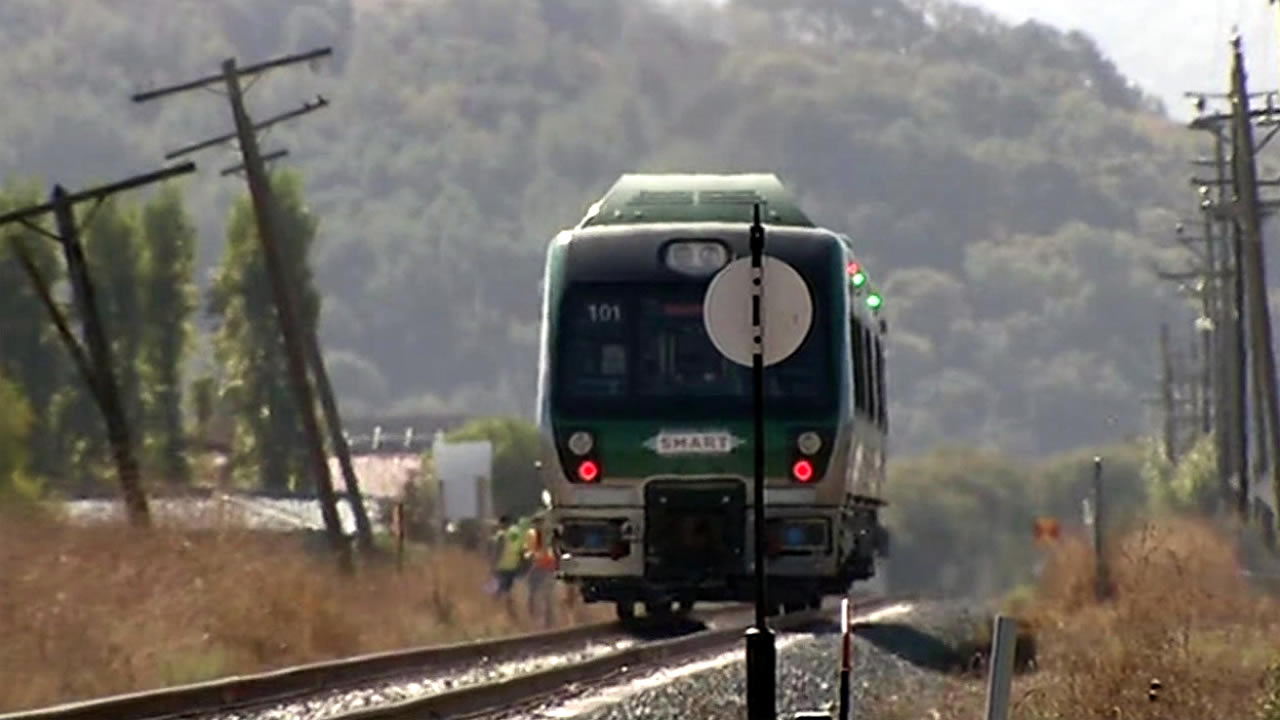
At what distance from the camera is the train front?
27.6m

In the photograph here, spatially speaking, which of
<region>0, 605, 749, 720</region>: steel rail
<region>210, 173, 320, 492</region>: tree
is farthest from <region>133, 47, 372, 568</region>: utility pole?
<region>210, 173, 320, 492</region>: tree

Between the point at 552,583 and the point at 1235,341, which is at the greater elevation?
the point at 1235,341

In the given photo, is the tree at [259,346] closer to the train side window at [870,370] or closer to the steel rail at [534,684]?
the train side window at [870,370]

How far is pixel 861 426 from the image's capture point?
97.0 feet

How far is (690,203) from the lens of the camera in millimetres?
29266

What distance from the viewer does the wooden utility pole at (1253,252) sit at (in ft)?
157

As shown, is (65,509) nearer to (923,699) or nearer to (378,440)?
(923,699)

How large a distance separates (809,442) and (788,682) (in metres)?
5.06

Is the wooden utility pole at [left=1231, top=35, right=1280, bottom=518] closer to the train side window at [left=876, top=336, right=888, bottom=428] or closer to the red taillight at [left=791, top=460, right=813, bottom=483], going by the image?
the train side window at [left=876, top=336, right=888, bottom=428]

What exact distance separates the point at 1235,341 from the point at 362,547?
65.7ft

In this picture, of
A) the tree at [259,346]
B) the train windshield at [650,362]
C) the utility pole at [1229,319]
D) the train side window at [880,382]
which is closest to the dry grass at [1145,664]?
the train side window at [880,382]

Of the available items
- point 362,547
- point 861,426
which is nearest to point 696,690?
point 861,426

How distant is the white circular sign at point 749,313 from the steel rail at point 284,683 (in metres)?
5.36

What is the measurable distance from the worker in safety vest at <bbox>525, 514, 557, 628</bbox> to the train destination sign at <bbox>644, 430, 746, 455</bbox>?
32.8 ft
